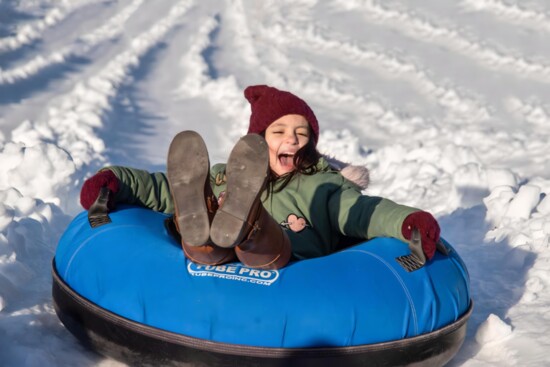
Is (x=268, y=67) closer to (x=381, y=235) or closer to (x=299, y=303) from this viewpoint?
(x=381, y=235)

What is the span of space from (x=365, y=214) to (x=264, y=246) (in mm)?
652

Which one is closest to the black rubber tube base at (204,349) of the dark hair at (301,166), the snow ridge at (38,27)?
the dark hair at (301,166)

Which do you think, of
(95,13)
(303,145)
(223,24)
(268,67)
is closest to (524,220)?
(303,145)

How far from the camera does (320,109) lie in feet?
24.7

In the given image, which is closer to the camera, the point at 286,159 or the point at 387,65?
the point at 286,159

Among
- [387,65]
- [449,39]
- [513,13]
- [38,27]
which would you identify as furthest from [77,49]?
[513,13]

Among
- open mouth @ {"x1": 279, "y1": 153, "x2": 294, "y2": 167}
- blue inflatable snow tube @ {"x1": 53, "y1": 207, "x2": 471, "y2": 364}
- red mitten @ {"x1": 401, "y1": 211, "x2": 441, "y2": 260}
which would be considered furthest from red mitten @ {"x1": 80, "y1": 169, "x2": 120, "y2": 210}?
red mitten @ {"x1": 401, "y1": 211, "x2": 441, "y2": 260}

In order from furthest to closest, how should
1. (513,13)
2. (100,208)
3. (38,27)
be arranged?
1. (513,13)
2. (38,27)
3. (100,208)

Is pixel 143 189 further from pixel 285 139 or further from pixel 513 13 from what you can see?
pixel 513 13

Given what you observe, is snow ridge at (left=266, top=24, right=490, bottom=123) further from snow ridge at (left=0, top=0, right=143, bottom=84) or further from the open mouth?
the open mouth

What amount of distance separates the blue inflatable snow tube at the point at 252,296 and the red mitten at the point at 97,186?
208 mm

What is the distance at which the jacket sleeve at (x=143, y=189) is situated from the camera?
313 cm

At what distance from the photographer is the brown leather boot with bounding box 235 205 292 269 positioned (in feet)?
8.09

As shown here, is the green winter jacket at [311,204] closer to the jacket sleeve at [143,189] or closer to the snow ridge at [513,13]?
the jacket sleeve at [143,189]
